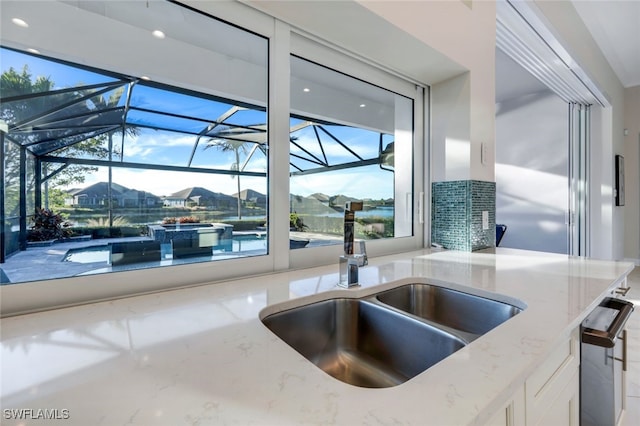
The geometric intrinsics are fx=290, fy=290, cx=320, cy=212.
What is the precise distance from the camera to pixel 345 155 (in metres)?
1.64

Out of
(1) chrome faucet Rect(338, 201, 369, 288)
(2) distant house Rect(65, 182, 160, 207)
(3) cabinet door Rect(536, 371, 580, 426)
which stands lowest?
(3) cabinet door Rect(536, 371, 580, 426)

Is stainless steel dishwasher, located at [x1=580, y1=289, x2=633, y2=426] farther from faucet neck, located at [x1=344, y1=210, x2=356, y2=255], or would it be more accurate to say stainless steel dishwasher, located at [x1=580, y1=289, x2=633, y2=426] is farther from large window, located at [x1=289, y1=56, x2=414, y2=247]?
large window, located at [x1=289, y1=56, x2=414, y2=247]

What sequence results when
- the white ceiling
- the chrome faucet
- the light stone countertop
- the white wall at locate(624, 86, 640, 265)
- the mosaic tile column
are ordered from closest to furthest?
the light stone countertop
the chrome faucet
the mosaic tile column
the white ceiling
the white wall at locate(624, 86, 640, 265)

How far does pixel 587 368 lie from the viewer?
90cm

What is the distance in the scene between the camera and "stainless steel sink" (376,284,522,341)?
952 millimetres

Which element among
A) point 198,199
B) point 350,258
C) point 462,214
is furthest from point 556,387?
point 198,199

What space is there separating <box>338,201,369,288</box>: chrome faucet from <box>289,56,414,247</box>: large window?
344 millimetres

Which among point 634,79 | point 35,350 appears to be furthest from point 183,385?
point 634,79

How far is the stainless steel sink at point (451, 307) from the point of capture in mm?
952

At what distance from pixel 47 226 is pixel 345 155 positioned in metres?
1.28

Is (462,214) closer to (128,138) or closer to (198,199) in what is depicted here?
(198,199)

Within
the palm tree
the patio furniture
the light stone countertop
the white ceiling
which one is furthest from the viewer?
the white ceiling

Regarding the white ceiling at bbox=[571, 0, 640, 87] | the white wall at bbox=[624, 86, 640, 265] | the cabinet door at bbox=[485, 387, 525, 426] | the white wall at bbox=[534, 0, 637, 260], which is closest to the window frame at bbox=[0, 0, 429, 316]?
the cabinet door at bbox=[485, 387, 525, 426]

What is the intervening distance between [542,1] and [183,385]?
3.01 m
